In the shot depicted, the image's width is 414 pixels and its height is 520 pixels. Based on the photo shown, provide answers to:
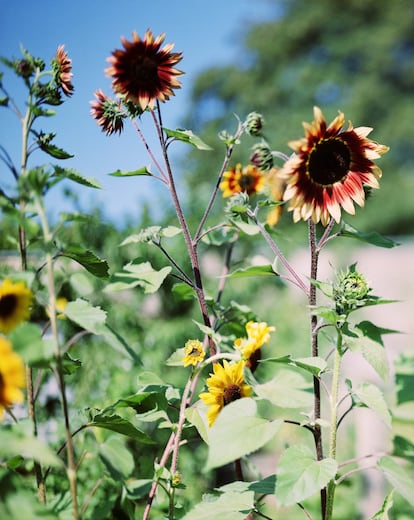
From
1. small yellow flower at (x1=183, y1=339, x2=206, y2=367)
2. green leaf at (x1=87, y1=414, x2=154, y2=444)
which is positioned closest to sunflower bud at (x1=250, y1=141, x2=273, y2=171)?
small yellow flower at (x1=183, y1=339, x2=206, y2=367)

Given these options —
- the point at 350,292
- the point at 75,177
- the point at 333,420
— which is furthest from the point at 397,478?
the point at 75,177

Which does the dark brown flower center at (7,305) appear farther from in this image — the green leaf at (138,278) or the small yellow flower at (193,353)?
the small yellow flower at (193,353)

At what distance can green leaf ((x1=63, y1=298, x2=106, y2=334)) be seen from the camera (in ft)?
1.50

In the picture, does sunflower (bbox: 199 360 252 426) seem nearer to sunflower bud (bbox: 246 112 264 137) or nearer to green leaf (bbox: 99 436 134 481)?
green leaf (bbox: 99 436 134 481)

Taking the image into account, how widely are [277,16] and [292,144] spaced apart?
13.2 meters

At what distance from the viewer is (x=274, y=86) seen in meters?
11.2

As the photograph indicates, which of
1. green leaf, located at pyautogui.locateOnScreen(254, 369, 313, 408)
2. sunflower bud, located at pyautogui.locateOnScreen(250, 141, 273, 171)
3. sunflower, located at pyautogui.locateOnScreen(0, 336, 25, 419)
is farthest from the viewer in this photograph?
sunflower bud, located at pyautogui.locateOnScreen(250, 141, 273, 171)

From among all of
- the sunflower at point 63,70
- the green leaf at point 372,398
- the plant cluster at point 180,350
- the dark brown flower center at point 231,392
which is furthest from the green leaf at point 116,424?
the sunflower at point 63,70

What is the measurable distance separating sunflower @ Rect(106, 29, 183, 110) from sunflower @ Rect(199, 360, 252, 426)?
277 mm

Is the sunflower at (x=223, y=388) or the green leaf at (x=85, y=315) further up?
the green leaf at (x=85, y=315)

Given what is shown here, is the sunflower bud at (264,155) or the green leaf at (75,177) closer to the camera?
the green leaf at (75,177)

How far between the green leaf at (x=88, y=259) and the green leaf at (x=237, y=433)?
0.55 ft

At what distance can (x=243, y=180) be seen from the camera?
2.68ft

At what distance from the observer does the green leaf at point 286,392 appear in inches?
20.6
